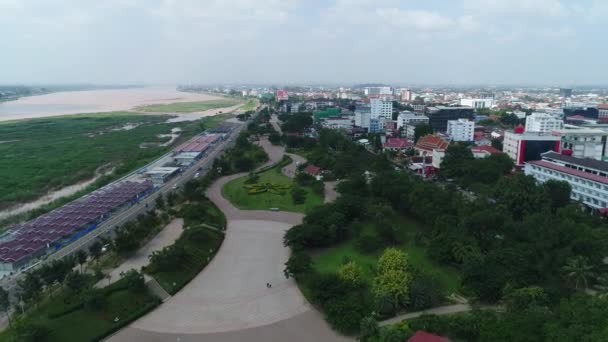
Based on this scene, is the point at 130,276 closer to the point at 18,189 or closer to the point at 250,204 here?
the point at 250,204

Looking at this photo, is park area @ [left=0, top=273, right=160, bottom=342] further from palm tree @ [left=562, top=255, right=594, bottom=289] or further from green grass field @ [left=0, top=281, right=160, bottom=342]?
palm tree @ [left=562, top=255, right=594, bottom=289]

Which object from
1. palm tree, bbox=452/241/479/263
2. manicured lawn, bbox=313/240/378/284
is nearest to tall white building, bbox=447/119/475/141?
manicured lawn, bbox=313/240/378/284

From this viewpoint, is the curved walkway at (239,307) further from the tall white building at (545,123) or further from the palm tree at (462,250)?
the tall white building at (545,123)

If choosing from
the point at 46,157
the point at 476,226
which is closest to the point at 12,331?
the point at 476,226

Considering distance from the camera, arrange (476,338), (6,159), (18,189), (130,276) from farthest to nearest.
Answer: (6,159) < (18,189) < (130,276) < (476,338)

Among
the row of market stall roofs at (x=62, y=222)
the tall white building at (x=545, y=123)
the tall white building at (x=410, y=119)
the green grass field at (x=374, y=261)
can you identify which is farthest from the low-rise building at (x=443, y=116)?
the row of market stall roofs at (x=62, y=222)
